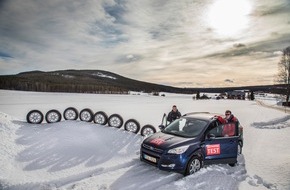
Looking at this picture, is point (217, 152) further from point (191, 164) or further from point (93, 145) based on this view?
point (93, 145)

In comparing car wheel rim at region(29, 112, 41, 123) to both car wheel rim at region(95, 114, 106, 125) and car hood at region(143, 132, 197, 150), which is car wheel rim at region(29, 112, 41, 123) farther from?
car hood at region(143, 132, 197, 150)

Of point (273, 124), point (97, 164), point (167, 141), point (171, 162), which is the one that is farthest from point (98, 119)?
point (273, 124)

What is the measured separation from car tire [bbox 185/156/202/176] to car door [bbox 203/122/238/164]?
1.16ft

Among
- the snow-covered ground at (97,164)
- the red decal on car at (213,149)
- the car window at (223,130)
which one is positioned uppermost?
the car window at (223,130)

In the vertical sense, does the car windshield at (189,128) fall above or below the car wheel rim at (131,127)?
above

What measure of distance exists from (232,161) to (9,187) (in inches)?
277

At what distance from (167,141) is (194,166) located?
1114 mm

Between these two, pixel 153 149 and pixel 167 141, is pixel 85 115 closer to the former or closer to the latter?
pixel 153 149

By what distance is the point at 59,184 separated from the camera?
282 inches

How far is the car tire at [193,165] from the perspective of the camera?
7754mm

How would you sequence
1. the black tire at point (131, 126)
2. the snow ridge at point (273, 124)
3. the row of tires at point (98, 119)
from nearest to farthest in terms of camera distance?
the row of tires at point (98, 119) → the black tire at point (131, 126) → the snow ridge at point (273, 124)

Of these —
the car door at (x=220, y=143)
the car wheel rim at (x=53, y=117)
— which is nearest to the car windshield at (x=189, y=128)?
the car door at (x=220, y=143)

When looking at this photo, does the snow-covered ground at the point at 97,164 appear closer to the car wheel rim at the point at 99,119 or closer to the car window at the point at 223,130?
the car wheel rim at the point at 99,119

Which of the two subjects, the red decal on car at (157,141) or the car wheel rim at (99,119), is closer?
the red decal on car at (157,141)
